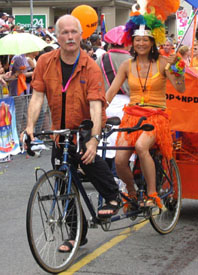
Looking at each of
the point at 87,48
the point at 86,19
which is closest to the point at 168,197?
the point at 86,19

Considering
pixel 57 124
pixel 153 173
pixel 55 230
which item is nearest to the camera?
pixel 55 230

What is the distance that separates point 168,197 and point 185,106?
3.03ft

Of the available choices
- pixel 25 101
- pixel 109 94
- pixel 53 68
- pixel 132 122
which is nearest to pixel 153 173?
pixel 132 122

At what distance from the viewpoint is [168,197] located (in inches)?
237

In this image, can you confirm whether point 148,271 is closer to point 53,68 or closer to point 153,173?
point 153,173

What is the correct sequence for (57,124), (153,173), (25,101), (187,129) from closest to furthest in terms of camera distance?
(57,124) → (153,173) → (187,129) → (25,101)

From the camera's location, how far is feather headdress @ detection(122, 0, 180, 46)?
573cm

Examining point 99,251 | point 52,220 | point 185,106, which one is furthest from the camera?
point 185,106

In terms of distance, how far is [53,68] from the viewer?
501 centimetres

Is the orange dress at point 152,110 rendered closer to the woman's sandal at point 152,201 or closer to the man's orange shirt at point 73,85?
the woman's sandal at point 152,201

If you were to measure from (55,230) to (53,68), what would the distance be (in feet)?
4.22

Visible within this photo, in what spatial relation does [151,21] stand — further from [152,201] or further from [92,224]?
[92,224]

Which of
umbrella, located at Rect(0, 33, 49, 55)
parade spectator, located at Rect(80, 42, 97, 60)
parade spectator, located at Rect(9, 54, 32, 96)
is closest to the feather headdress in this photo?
umbrella, located at Rect(0, 33, 49, 55)

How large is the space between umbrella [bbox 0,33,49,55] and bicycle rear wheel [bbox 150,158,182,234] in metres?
5.90
